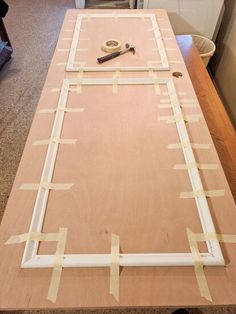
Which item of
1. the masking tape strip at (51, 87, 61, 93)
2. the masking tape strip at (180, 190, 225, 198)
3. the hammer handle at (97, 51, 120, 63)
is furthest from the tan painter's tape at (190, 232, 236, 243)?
the hammer handle at (97, 51, 120, 63)

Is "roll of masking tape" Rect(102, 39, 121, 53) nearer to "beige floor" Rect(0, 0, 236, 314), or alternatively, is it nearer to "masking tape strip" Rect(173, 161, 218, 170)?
"masking tape strip" Rect(173, 161, 218, 170)

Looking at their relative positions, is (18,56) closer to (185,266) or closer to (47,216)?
(47,216)

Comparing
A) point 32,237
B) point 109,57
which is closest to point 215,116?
point 109,57

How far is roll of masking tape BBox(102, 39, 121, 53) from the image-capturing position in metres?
1.11

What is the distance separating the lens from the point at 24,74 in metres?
2.12

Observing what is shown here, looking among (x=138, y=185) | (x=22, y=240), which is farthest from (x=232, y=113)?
(x=22, y=240)

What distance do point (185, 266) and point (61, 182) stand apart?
1.20 ft

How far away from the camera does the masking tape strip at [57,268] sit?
48 centimetres

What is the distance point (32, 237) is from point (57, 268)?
0.31ft

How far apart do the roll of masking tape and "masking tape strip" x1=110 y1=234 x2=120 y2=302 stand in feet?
2.85

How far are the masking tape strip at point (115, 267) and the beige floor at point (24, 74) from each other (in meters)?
0.60

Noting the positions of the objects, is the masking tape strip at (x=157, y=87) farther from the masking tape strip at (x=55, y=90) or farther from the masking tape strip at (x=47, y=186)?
the masking tape strip at (x=47, y=186)

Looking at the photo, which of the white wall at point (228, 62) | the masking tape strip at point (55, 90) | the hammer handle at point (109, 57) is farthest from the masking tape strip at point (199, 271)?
the white wall at point (228, 62)

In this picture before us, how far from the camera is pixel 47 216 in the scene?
1.94 ft
